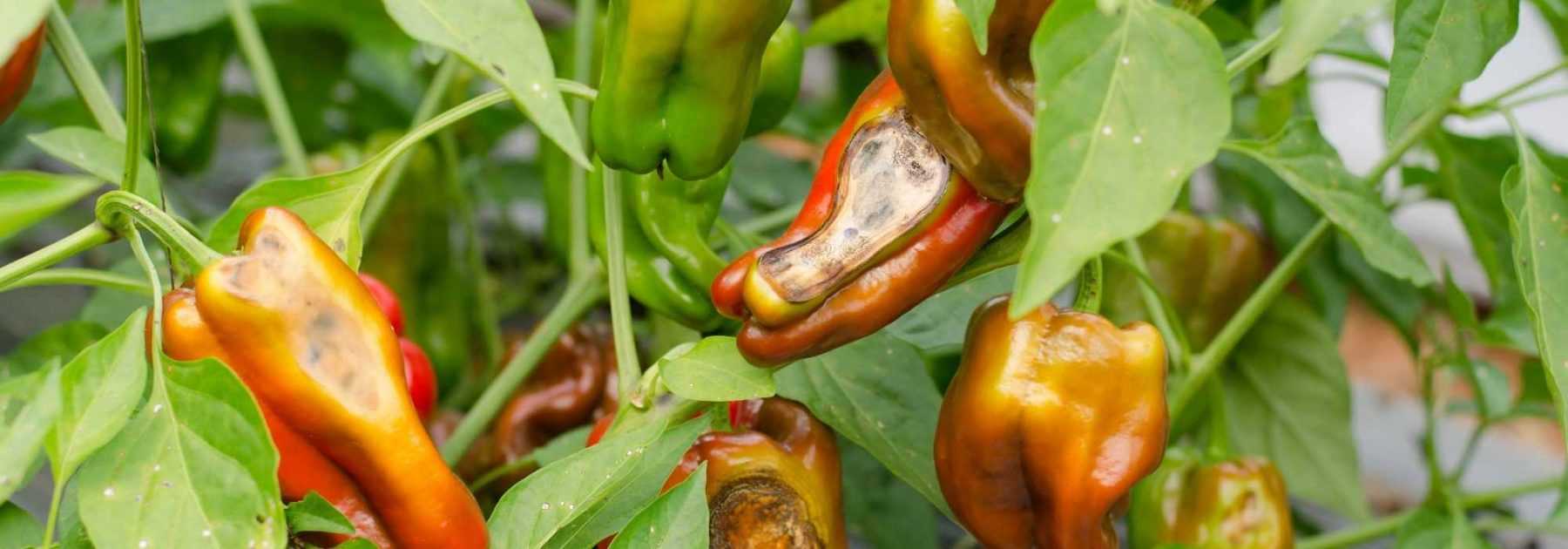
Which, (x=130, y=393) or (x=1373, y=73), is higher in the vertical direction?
(x=130, y=393)

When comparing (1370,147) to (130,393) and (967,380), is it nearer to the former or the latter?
(967,380)

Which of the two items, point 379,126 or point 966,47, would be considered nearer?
point 966,47

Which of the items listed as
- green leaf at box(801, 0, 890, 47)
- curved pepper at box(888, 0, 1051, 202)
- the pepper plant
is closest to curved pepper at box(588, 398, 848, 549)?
the pepper plant

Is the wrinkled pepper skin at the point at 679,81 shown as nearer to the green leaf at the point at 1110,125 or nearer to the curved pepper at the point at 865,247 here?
the curved pepper at the point at 865,247

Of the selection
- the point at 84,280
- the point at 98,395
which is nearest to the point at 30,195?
the point at 84,280

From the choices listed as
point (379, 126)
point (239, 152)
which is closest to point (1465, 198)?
point (379, 126)

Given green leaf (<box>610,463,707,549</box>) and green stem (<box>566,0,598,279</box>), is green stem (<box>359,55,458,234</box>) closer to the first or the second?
green stem (<box>566,0,598,279</box>)

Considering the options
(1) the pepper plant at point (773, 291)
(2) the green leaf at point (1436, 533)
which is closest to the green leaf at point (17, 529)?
(1) the pepper plant at point (773, 291)
